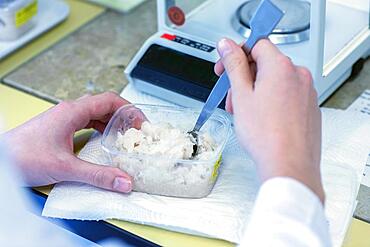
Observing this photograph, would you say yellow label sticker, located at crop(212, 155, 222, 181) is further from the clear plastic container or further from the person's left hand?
the person's left hand

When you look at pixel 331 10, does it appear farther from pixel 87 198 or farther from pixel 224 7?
pixel 87 198

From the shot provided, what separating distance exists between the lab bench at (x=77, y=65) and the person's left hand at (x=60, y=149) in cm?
5

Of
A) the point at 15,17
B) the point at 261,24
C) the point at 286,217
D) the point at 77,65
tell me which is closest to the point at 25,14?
the point at 15,17

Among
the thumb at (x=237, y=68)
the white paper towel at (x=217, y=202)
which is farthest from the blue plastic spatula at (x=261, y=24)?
the white paper towel at (x=217, y=202)

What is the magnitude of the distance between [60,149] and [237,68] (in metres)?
0.29

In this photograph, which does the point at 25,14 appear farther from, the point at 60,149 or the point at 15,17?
the point at 60,149

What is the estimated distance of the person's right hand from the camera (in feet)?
2.23

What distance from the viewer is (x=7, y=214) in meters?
0.82

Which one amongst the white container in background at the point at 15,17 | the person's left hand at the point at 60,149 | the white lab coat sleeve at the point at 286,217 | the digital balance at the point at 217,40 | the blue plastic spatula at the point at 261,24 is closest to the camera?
the white lab coat sleeve at the point at 286,217

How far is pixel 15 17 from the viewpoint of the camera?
1249mm

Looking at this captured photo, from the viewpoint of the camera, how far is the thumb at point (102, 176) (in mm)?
866

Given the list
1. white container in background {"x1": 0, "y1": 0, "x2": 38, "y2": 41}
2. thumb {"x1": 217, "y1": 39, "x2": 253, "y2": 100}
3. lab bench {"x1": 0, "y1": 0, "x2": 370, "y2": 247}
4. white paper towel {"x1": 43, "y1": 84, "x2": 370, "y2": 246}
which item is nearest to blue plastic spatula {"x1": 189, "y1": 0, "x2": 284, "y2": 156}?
thumb {"x1": 217, "y1": 39, "x2": 253, "y2": 100}

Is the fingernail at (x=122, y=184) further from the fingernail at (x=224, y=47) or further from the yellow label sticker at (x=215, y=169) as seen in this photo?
the fingernail at (x=224, y=47)

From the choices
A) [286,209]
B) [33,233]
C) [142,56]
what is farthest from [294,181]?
[142,56]
